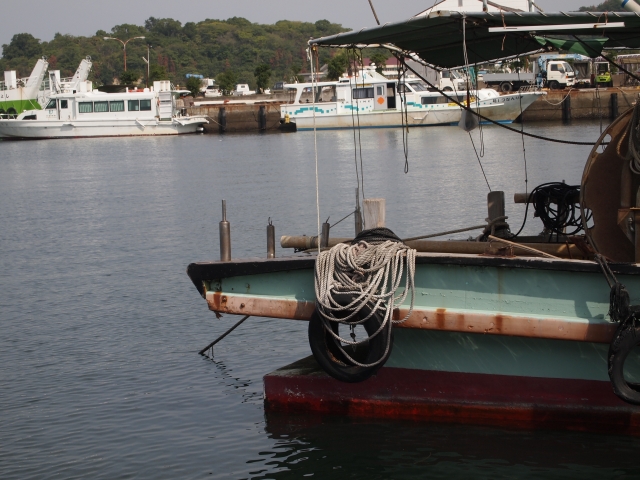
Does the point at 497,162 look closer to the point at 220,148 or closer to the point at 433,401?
the point at 220,148

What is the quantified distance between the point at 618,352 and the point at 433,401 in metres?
1.69

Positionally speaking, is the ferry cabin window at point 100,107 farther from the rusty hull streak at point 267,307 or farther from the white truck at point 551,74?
the rusty hull streak at point 267,307

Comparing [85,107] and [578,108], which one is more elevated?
[85,107]

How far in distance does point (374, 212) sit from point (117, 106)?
2007 inches

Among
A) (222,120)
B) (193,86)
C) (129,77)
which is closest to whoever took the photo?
(222,120)

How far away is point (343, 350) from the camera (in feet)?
22.9

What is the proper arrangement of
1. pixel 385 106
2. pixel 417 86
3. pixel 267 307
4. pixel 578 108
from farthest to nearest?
pixel 417 86, pixel 385 106, pixel 578 108, pixel 267 307

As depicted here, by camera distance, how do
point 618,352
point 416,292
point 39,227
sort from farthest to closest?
point 39,227
point 416,292
point 618,352

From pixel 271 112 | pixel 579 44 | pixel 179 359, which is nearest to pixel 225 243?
pixel 179 359

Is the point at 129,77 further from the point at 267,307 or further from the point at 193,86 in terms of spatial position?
the point at 267,307

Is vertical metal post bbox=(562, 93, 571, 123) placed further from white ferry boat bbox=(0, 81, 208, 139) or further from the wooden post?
the wooden post

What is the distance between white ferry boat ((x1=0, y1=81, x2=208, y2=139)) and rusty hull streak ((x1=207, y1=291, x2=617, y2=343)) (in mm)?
50449

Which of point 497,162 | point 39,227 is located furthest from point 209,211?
point 497,162

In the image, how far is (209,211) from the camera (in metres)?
20.8
